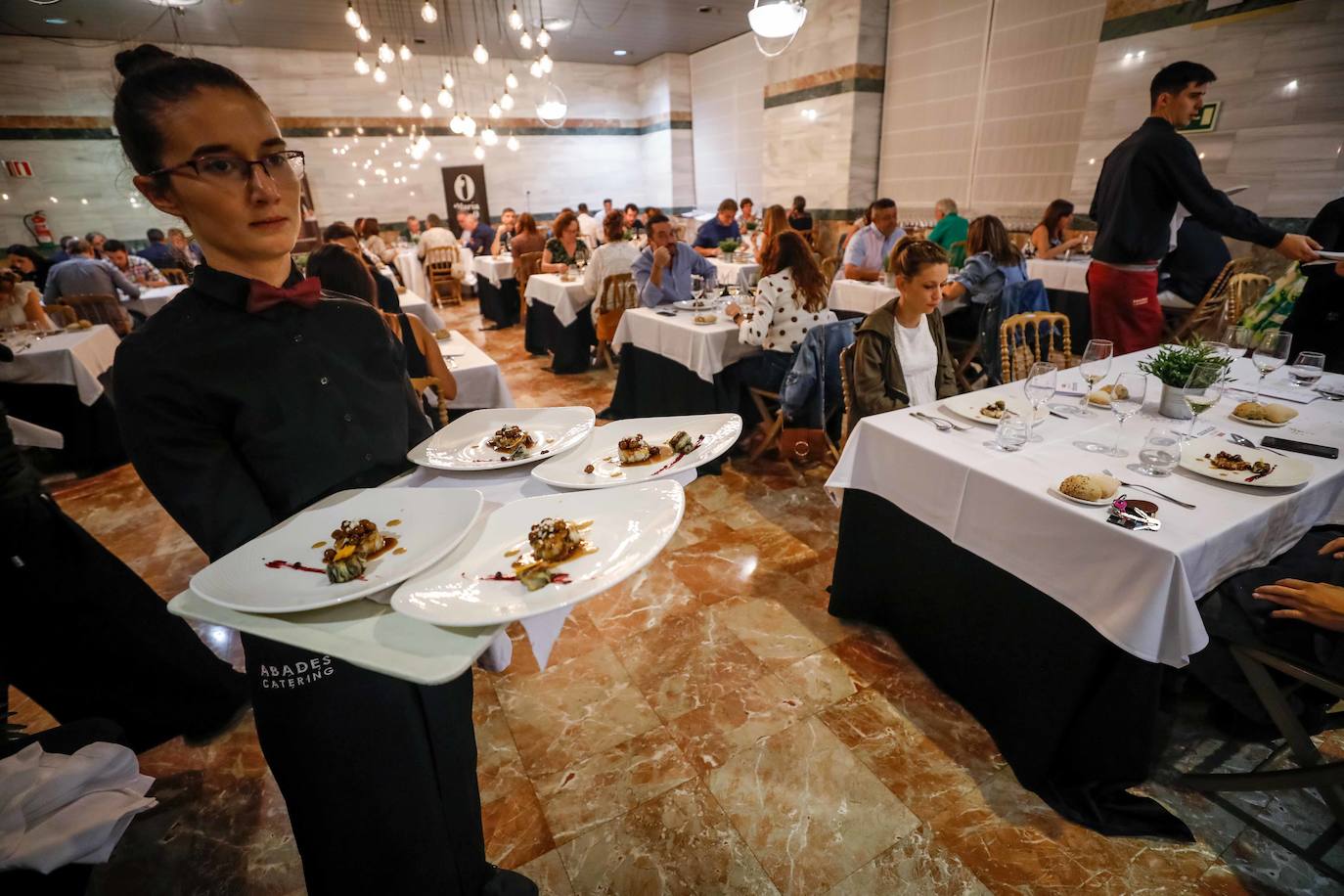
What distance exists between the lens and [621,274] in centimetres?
503

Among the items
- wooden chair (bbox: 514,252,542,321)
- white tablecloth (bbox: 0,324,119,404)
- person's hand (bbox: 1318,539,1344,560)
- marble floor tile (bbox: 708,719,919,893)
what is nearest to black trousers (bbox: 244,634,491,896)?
marble floor tile (bbox: 708,719,919,893)

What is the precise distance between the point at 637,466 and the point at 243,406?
653 millimetres

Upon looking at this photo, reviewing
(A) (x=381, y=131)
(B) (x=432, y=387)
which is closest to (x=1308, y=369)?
(B) (x=432, y=387)

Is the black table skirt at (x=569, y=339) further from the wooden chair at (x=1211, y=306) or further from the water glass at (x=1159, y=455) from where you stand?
the water glass at (x=1159, y=455)

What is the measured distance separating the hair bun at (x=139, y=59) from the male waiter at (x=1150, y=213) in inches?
143

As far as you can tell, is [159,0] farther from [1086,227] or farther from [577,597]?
[1086,227]

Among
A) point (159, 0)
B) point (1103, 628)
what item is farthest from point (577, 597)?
point (159, 0)

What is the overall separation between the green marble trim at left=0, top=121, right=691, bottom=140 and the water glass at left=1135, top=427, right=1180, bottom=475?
12.6m

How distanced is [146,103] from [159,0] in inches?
243

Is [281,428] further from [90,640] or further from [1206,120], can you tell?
[1206,120]

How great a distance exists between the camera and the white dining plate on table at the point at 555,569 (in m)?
0.74

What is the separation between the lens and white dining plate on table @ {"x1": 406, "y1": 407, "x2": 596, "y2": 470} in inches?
46.0

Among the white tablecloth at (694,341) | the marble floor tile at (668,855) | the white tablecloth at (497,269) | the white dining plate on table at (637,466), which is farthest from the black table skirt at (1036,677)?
the white tablecloth at (497,269)

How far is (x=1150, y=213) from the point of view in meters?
3.01
